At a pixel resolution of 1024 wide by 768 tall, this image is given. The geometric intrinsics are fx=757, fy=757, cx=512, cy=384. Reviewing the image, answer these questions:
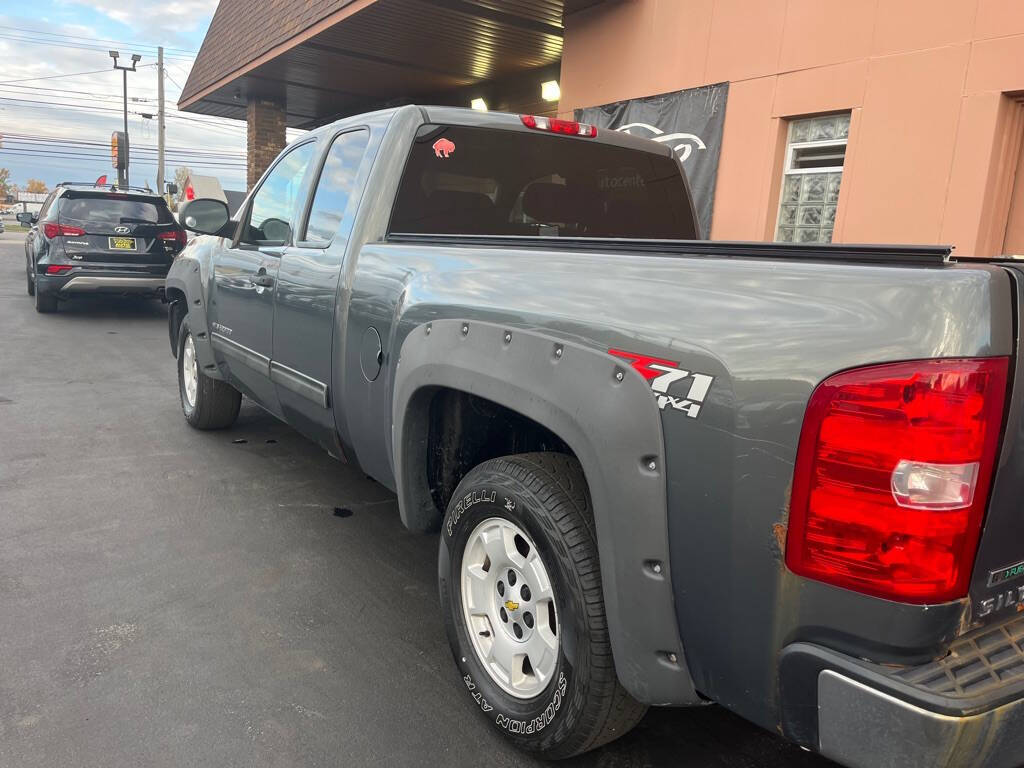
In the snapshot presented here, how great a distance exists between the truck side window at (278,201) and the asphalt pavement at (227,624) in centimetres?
147

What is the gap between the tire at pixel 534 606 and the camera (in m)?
1.94

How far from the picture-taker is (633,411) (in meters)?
1.71

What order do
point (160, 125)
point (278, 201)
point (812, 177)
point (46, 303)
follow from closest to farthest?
1. point (278, 201)
2. point (812, 177)
3. point (46, 303)
4. point (160, 125)

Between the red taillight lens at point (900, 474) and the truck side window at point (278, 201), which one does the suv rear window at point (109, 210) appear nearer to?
the truck side window at point (278, 201)

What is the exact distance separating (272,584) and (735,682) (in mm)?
2266

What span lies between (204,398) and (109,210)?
6760 millimetres

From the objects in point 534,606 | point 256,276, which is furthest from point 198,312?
point 534,606

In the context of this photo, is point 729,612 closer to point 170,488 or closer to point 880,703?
point 880,703

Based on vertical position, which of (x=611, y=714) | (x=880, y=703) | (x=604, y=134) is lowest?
(x=611, y=714)

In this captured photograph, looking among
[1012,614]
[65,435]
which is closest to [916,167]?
[1012,614]

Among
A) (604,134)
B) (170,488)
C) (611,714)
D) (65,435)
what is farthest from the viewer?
(65,435)

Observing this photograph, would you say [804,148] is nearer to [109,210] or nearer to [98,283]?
[109,210]

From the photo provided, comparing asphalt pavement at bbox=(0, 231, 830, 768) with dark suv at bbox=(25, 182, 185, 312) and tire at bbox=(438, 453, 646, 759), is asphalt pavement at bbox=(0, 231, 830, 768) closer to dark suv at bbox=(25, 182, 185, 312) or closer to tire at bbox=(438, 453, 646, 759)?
tire at bbox=(438, 453, 646, 759)

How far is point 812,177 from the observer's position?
7.56m
